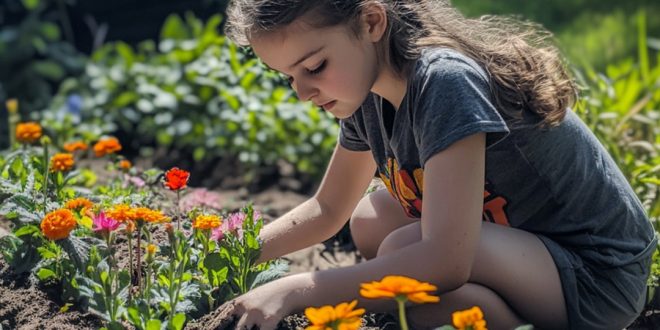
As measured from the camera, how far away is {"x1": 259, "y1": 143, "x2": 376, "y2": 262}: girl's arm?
2.67 meters

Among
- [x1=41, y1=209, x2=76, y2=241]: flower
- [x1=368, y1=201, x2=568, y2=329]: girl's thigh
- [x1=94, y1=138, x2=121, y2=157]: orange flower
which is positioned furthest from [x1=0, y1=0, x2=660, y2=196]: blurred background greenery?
[x1=41, y1=209, x2=76, y2=241]: flower

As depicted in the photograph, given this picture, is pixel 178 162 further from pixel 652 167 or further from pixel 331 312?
pixel 331 312

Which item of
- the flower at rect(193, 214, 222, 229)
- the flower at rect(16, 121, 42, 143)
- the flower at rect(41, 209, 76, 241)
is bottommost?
the flower at rect(16, 121, 42, 143)

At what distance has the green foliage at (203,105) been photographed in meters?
4.30

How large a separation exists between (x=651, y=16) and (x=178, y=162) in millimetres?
2880

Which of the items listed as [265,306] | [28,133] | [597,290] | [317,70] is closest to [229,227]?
[265,306]

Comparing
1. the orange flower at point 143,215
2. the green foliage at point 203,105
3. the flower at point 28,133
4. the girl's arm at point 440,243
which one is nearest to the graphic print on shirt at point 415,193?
the girl's arm at point 440,243

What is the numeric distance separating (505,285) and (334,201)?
0.57 m

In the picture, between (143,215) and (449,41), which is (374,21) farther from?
(143,215)

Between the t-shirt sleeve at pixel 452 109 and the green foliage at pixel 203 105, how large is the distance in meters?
1.74

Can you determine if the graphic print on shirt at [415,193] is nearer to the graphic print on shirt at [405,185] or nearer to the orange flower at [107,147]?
the graphic print on shirt at [405,185]

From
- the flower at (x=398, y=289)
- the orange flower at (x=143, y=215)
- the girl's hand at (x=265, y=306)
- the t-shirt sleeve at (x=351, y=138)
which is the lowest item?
the girl's hand at (x=265, y=306)

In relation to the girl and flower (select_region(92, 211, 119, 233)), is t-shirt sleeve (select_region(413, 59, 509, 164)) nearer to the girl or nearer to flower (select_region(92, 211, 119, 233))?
the girl

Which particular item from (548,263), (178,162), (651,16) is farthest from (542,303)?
(651,16)
